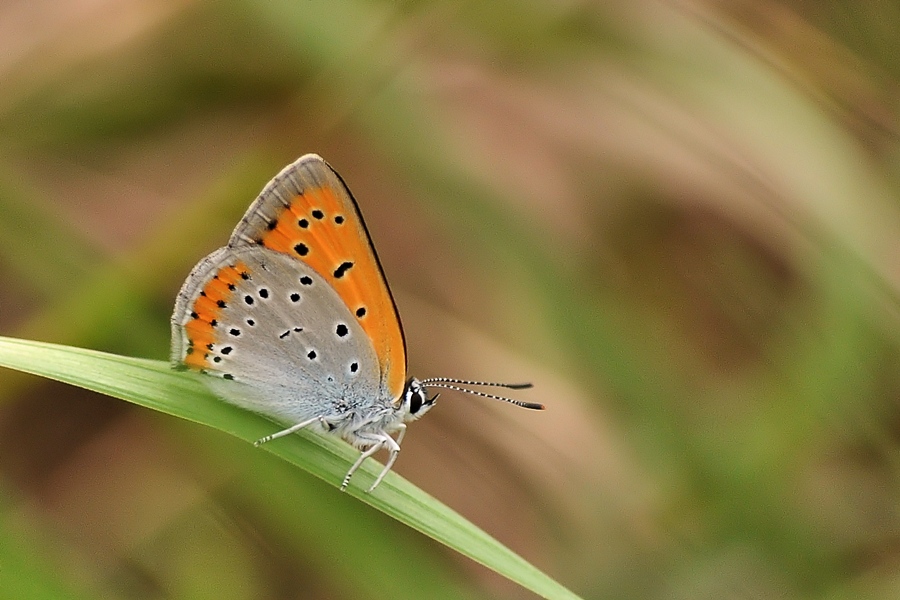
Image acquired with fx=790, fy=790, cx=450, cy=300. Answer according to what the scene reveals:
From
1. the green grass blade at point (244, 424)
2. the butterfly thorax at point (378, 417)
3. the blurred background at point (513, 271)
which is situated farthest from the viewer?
the blurred background at point (513, 271)

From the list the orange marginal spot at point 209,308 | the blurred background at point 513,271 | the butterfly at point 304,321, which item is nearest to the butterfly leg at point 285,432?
the butterfly at point 304,321

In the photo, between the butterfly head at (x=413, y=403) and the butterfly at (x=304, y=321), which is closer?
the butterfly at (x=304, y=321)

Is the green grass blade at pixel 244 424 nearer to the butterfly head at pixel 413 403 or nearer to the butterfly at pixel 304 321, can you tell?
the butterfly at pixel 304 321

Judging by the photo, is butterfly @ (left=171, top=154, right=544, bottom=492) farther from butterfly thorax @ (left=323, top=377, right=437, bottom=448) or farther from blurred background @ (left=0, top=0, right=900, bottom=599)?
blurred background @ (left=0, top=0, right=900, bottom=599)

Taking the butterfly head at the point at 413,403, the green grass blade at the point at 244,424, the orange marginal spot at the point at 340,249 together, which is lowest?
the green grass blade at the point at 244,424

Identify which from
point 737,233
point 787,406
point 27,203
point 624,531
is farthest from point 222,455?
point 737,233

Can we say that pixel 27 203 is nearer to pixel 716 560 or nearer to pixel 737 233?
pixel 716 560
